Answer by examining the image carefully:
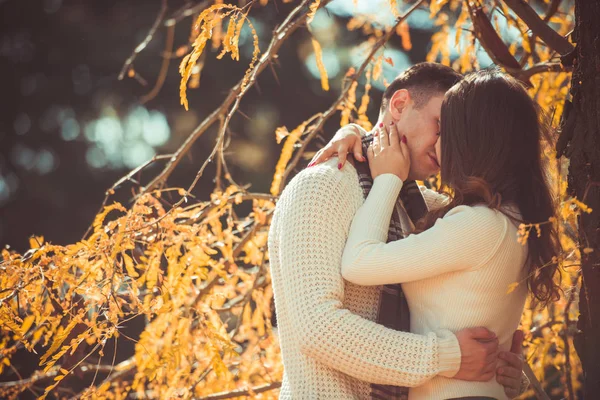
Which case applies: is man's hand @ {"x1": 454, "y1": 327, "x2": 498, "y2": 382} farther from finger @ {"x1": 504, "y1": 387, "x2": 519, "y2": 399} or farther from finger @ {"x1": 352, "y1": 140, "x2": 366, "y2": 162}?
finger @ {"x1": 352, "y1": 140, "x2": 366, "y2": 162}

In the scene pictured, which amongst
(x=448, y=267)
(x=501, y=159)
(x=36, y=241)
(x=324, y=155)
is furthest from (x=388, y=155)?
→ (x=36, y=241)

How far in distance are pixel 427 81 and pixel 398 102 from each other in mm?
109

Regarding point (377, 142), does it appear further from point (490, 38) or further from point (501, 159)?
point (490, 38)

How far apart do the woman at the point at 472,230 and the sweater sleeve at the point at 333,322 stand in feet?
0.18

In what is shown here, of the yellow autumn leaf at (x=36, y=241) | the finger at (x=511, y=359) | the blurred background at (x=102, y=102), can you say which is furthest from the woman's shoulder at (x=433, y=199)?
the blurred background at (x=102, y=102)

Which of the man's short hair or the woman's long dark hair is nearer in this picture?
the woman's long dark hair

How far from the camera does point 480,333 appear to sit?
5.41ft

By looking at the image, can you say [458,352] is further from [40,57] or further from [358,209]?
[40,57]

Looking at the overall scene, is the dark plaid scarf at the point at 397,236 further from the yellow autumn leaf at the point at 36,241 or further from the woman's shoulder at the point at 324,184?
the yellow autumn leaf at the point at 36,241

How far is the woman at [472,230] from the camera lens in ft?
5.32

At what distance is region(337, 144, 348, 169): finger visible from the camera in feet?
6.20

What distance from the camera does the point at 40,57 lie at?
7.65 meters

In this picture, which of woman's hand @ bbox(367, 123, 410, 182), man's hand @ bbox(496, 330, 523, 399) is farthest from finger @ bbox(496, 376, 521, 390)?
woman's hand @ bbox(367, 123, 410, 182)

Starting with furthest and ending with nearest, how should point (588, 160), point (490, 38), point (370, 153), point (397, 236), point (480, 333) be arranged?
point (490, 38) → point (370, 153) → point (397, 236) → point (480, 333) → point (588, 160)
